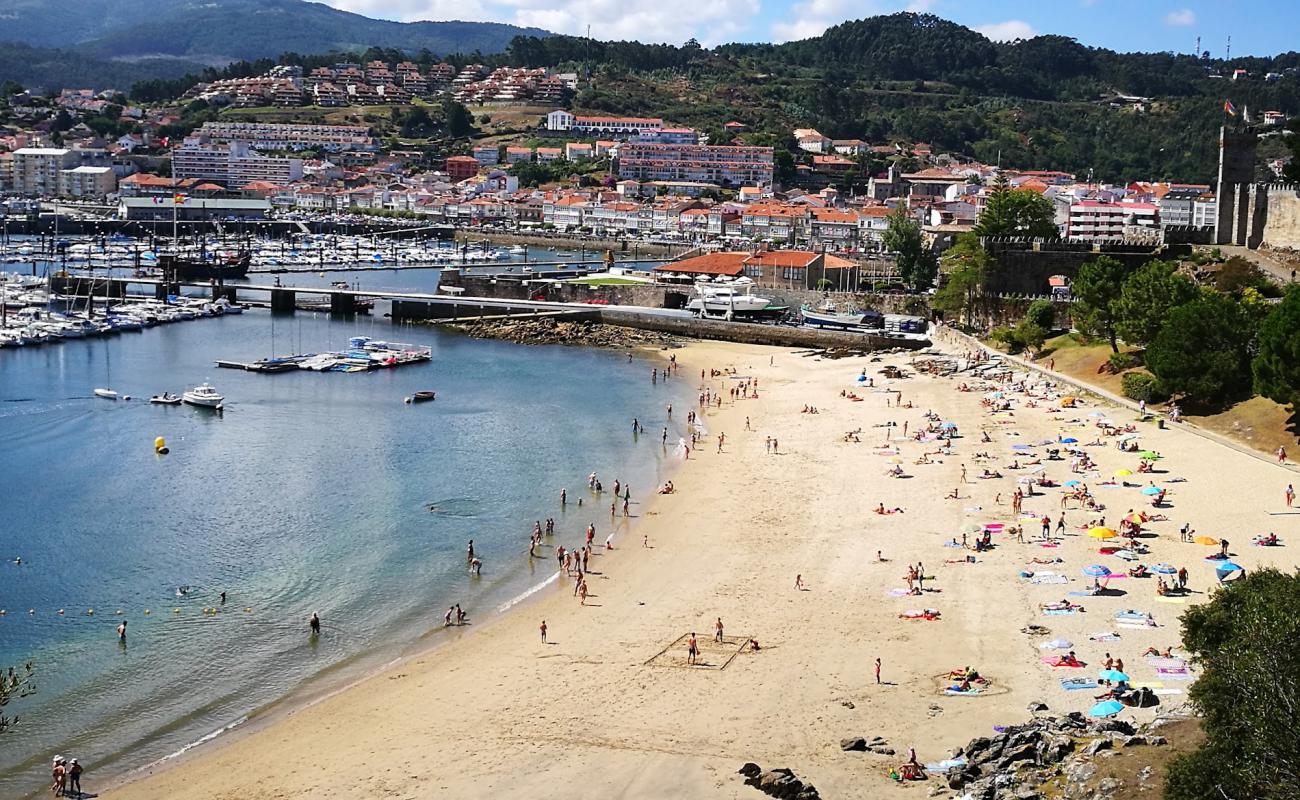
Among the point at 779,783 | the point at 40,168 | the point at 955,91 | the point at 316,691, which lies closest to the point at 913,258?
the point at 316,691

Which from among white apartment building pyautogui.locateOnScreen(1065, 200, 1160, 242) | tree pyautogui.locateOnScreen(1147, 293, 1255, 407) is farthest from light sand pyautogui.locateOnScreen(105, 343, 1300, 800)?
white apartment building pyautogui.locateOnScreen(1065, 200, 1160, 242)

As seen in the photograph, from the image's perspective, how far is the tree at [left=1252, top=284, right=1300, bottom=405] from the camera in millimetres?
23062

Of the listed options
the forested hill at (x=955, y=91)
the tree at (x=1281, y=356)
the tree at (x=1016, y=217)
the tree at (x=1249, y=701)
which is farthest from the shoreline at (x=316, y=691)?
the forested hill at (x=955, y=91)

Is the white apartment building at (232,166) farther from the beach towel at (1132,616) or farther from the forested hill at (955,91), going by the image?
the beach towel at (1132,616)

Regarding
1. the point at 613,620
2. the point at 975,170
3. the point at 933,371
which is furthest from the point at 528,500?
the point at 975,170

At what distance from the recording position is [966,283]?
4216 centimetres

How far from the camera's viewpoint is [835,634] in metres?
16.8

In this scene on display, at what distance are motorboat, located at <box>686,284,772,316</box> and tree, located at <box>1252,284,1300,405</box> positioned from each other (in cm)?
2480

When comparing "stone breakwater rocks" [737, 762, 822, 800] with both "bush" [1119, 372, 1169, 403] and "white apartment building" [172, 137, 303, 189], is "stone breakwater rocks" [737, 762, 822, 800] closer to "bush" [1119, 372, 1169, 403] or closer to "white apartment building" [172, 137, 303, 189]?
"bush" [1119, 372, 1169, 403]

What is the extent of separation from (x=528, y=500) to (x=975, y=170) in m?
97.6

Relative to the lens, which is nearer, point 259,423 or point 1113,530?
point 1113,530

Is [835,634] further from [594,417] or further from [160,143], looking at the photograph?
[160,143]

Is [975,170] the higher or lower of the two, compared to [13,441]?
higher

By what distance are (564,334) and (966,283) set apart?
14.6 meters
